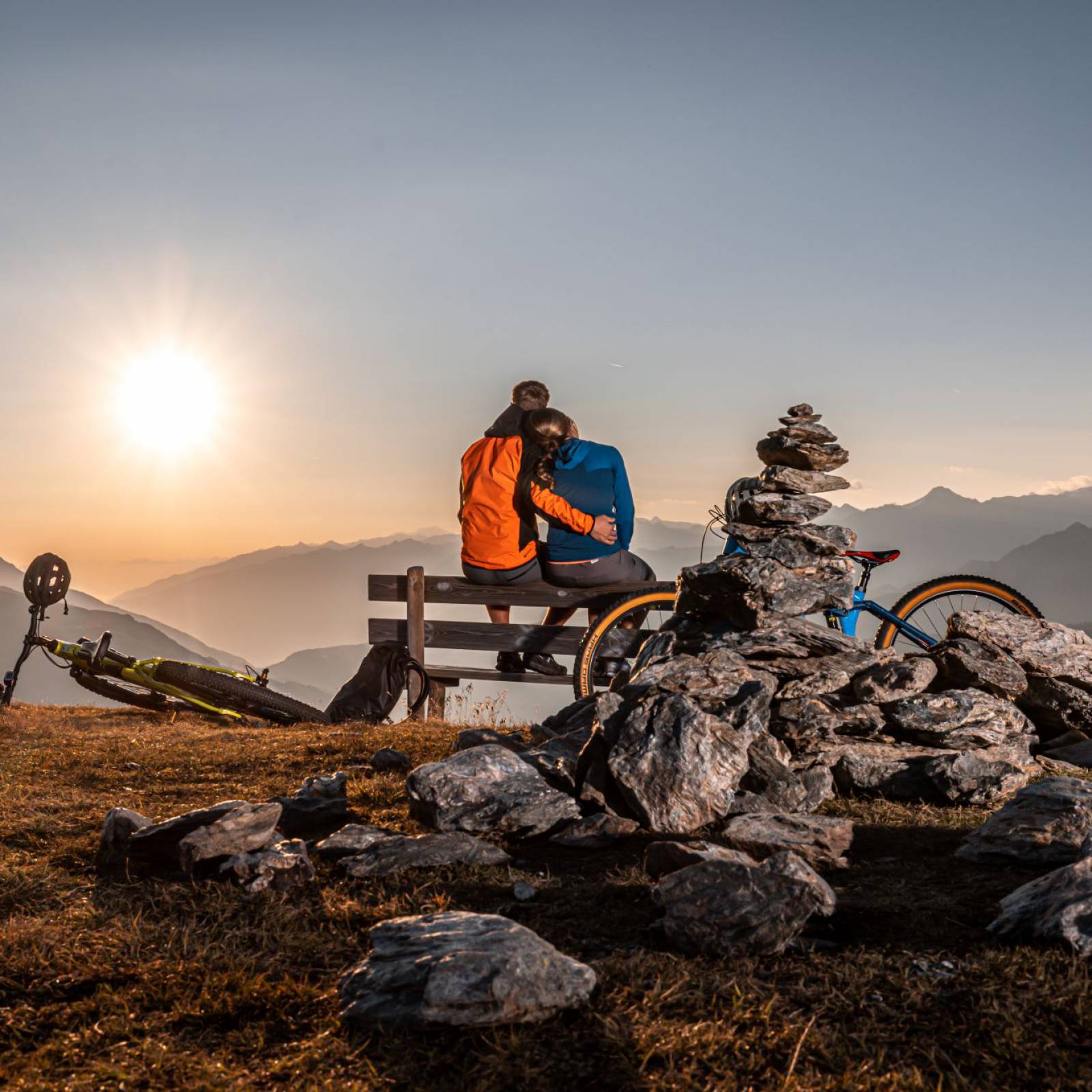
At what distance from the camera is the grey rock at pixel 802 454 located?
28.6 ft

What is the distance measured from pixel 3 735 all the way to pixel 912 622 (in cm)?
938

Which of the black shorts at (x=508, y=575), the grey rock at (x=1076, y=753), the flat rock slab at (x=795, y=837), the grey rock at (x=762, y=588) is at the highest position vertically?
the black shorts at (x=508, y=575)

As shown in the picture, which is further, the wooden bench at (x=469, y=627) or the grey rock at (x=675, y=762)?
A: the wooden bench at (x=469, y=627)

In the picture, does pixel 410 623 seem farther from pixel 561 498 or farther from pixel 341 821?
pixel 341 821

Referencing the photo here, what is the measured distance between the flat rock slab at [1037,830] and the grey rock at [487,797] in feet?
7.65

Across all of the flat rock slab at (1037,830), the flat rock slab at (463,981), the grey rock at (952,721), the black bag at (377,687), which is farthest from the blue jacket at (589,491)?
the flat rock slab at (463,981)

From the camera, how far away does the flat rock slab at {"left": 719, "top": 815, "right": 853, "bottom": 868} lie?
5.43 meters

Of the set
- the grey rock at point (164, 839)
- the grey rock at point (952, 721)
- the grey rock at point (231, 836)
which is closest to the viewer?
the grey rock at point (231, 836)

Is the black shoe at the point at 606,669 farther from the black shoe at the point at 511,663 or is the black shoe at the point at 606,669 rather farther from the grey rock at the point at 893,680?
the grey rock at the point at 893,680

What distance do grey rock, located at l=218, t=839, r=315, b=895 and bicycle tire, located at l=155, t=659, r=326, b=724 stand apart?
6.88m

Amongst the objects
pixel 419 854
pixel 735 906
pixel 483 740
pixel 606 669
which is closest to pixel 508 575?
pixel 606 669

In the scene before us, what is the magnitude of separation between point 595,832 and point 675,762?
709 mm

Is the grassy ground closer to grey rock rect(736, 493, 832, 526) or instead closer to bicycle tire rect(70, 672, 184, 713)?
grey rock rect(736, 493, 832, 526)

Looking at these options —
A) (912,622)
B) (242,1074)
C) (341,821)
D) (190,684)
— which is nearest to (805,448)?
(912,622)
